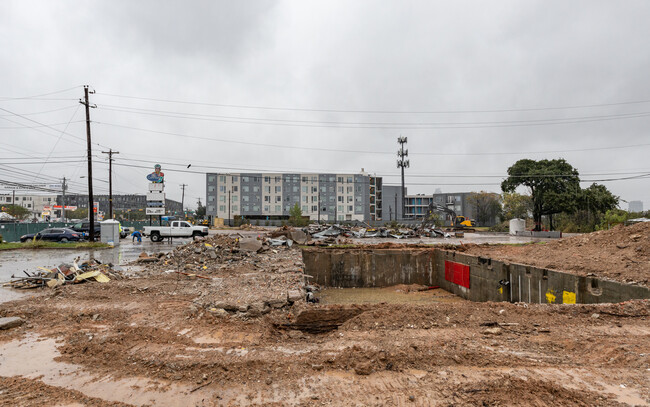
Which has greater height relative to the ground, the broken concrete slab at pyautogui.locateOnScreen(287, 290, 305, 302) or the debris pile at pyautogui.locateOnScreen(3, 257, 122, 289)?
the broken concrete slab at pyautogui.locateOnScreen(287, 290, 305, 302)

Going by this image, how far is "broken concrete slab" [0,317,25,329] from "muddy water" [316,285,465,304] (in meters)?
11.1

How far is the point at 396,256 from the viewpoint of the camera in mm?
21281

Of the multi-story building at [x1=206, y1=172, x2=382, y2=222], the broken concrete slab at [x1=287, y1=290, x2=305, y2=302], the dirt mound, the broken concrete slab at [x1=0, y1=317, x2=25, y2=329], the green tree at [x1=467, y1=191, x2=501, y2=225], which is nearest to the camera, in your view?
the broken concrete slab at [x1=0, y1=317, x2=25, y2=329]

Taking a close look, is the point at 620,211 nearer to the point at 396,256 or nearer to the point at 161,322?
the point at 396,256

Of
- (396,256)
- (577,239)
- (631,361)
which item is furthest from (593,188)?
(631,361)

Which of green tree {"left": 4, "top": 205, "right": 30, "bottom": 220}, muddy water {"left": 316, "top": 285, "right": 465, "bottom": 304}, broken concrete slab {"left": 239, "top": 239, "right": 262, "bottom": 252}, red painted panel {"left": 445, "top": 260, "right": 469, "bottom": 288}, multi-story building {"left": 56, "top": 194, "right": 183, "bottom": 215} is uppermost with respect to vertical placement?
multi-story building {"left": 56, "top": 194, "right": 183, "bottom": 215}

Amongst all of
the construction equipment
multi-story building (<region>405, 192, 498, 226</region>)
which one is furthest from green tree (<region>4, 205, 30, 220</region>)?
multi-story building (<region>405, 192, 498, 226</region>)

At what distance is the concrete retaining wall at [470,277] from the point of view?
9646 mm

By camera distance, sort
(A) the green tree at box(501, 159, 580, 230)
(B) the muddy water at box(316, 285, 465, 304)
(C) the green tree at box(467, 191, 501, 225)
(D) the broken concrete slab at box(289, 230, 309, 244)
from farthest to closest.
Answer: (C) the green tree at box(467, 191, 501, 225) → (A) the green tree at box(501, 159, 580, 230) → (D) the broken concrete slab at box(289, 230, 309, 244) → (B) the muddy water at box(316, 285, 465, 304)

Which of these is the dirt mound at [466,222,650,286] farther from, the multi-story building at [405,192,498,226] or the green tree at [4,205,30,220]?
the green tree at [4,205,30,220]

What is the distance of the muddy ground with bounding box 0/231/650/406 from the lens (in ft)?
12.5

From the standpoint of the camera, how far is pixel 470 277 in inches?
669

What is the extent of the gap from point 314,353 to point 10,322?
6.25 meters

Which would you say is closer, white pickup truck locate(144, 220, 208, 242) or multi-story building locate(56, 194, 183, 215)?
white pickup truck locate(144, 220, 208, 242)
